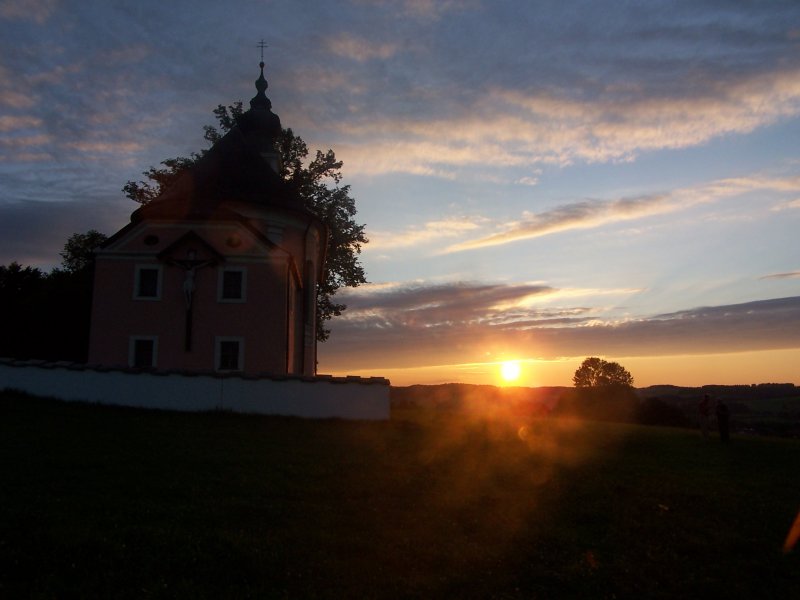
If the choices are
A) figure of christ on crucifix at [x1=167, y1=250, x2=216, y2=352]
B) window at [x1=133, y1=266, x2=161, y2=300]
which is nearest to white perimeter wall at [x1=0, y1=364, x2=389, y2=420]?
figure of christ on crucifix at [x1=167, y1=250, x2=216, y2=352]

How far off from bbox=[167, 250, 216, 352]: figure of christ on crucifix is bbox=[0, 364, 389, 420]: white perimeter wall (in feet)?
18.5

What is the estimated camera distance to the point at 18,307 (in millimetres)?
39906

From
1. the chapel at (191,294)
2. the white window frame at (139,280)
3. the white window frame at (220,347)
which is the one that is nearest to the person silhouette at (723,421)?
the chapel at (191,294)

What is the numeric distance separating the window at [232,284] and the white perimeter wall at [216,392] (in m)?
6.96

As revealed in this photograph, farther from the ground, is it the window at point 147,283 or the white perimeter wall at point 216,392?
the window at point 147,283

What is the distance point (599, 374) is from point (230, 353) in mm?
45465

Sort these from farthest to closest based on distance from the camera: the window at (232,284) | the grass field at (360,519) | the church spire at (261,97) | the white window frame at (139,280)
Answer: the church spire at (261,97)
the window at (232,284)
the white window frame at (139,280)
the grass field at (360,519)

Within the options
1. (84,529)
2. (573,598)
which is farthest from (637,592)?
(84,529)

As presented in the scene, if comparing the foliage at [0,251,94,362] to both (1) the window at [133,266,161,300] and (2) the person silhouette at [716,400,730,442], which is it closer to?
(1) the window at [133,266,161,300]

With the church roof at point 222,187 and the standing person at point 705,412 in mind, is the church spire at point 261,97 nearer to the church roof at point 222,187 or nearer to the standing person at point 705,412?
the church roof at point 222,187

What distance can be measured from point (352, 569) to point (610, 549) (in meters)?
3.59

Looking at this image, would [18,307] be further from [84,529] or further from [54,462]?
[84,529]

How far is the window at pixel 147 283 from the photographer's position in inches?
1091

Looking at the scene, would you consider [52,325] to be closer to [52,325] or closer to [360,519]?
[52,325]
